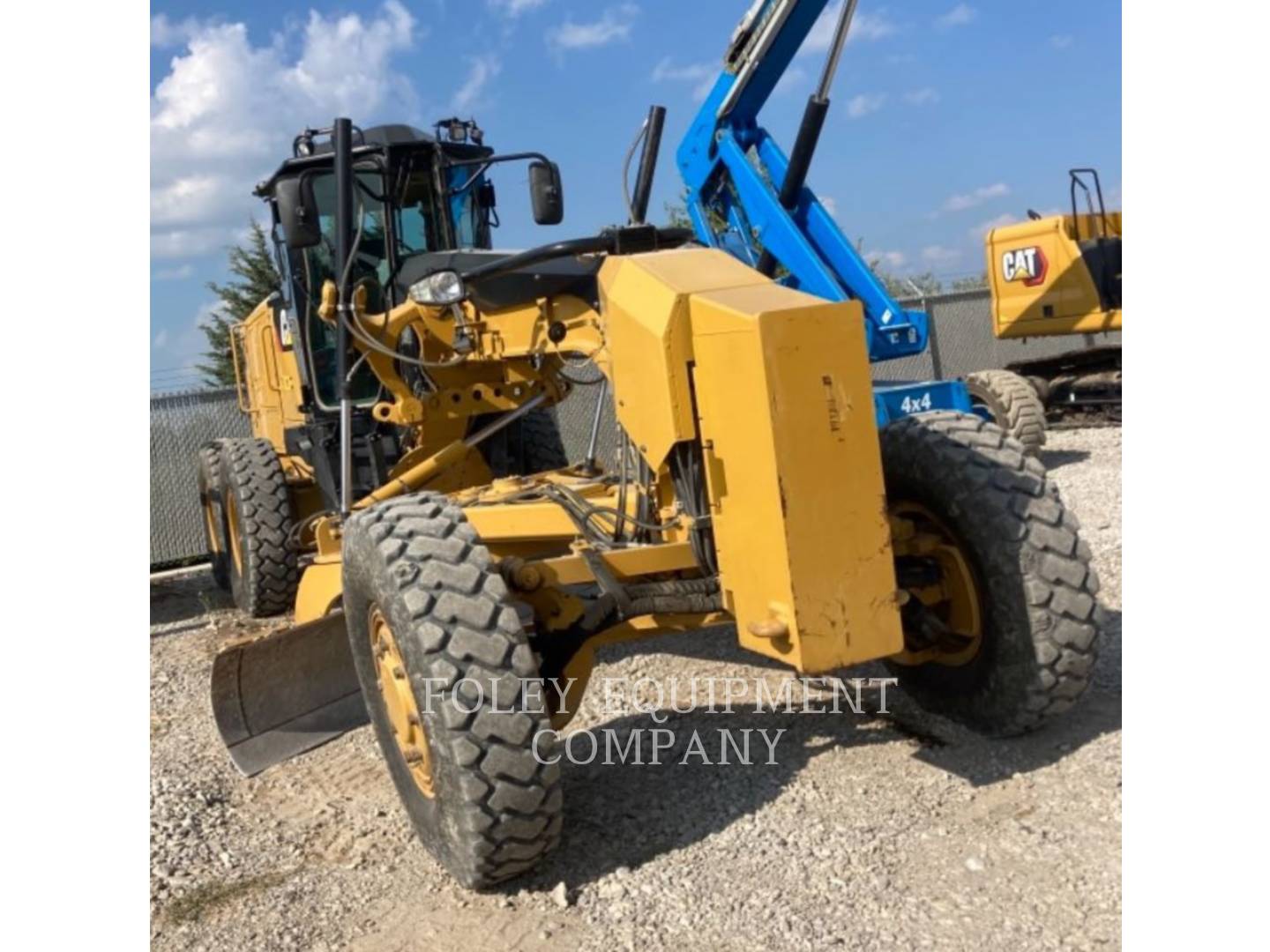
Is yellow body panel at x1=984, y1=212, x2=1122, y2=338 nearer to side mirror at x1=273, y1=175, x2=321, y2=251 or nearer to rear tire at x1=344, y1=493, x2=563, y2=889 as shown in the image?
side mirror at x1=273, y1=175, x2=321, y2=251

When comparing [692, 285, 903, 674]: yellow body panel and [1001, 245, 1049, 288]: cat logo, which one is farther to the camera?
[1001, 245, 1049, 288]: cat logo

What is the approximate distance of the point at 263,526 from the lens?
6863 millimetres

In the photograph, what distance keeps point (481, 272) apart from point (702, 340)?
1.59m

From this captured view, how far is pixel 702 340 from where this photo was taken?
10.5ft

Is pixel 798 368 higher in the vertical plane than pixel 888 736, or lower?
higher

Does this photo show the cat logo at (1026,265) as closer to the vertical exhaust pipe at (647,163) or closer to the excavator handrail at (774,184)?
the excavator handrail at (774,184)

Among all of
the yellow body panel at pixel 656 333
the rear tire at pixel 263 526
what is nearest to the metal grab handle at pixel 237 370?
the rear tire at pixel 263 526

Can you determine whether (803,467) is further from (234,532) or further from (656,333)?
(234,532)

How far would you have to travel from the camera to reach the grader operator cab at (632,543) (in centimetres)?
309

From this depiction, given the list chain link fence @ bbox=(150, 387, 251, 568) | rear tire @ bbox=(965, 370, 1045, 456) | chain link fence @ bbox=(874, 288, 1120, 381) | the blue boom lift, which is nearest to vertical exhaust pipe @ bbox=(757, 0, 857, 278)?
the blue boom lift

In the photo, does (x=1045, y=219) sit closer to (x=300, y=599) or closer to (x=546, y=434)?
(x=546, y=434)

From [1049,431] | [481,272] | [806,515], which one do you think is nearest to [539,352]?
[481,272]

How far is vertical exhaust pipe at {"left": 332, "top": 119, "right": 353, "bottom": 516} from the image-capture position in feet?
15.9

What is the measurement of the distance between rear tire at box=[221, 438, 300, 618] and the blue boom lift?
3110 mm
